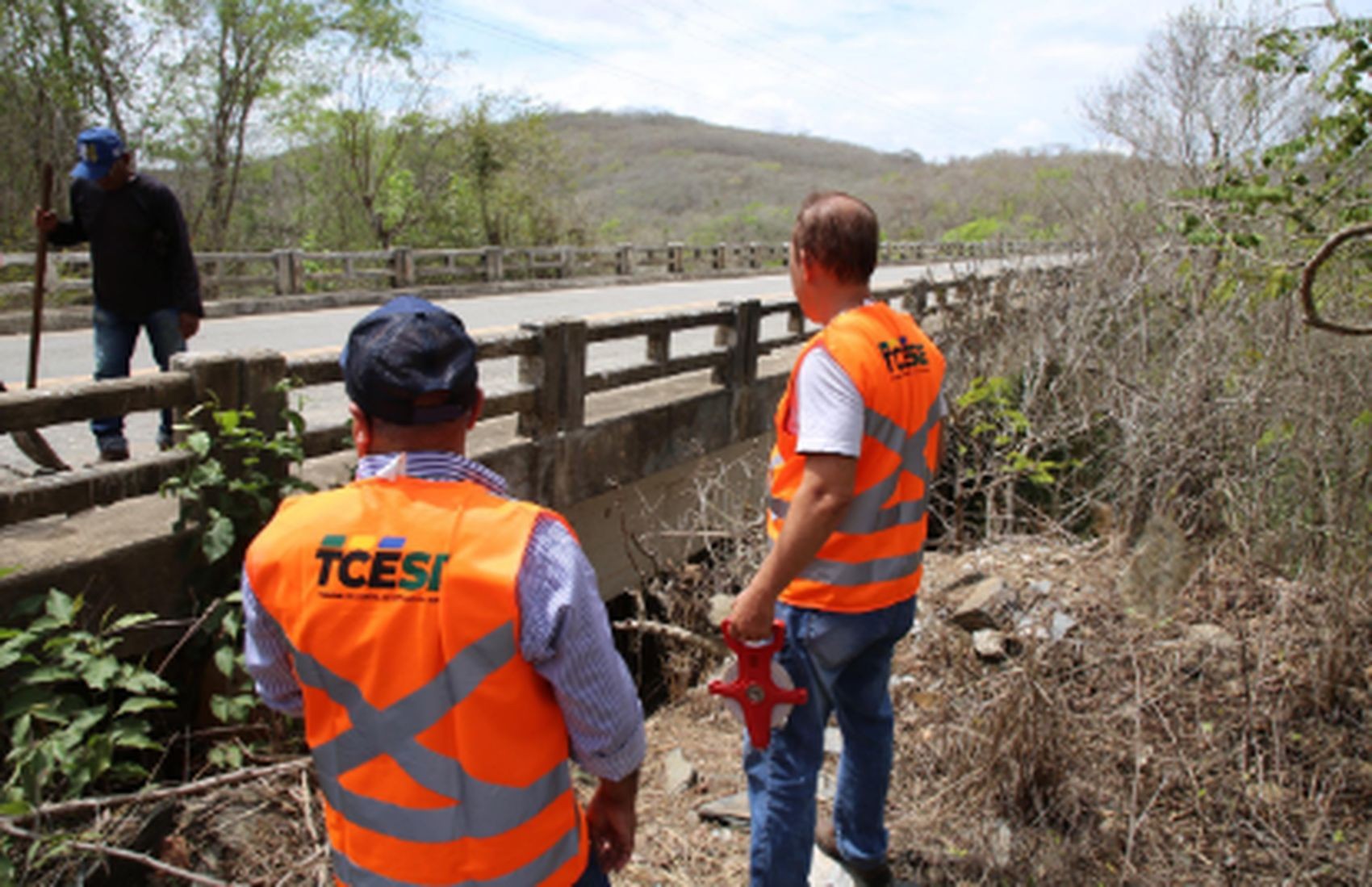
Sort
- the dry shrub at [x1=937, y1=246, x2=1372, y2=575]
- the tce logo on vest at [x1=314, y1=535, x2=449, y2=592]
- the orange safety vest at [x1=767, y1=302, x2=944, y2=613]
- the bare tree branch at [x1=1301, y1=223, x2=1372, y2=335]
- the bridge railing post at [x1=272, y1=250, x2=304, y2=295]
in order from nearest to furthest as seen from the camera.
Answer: the tce logo on vest at [x1=314, y1=535, x2=449, y2=592] < the bare tree branch at [x1=1301, y1=223, x2=1372, y2=335] < the orange safety vest at [x1=767, y1=302, x2=944, y2=613] < the dry shrub at [x1=937, y1=246, x2=1372, y2=575] < the bridge railing post at [x1=272, y1=250, x2=304, y2=295]

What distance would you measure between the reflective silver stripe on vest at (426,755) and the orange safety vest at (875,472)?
1.19 meters

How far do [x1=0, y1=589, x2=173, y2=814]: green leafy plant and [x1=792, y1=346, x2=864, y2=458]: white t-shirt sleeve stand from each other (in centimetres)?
209

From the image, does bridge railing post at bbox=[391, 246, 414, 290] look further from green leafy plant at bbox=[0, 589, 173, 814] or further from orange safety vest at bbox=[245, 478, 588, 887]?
orange safety vest at bbox=[245, 478, 588, 887]

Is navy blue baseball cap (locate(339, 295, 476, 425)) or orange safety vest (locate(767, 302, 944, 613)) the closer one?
navy blue baseball cap (locate(339, 295, 476, 425))

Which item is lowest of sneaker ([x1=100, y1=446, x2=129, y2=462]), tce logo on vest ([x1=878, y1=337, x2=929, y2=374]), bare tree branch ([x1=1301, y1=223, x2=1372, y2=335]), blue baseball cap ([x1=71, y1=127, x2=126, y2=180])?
sneaker ([x1=100, y1=446, x2=129, y2=462])

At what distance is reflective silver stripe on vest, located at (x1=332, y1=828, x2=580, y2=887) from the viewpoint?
5.61ft

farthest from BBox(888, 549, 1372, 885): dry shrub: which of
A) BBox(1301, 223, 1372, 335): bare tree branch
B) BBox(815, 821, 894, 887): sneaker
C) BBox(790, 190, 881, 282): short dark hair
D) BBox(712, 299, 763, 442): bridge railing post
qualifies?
BBox(712, 299, 763, 442): bridge railing post

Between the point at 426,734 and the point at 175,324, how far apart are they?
4797mm

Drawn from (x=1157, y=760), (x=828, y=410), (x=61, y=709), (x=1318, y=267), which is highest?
(x=1318, y=267)

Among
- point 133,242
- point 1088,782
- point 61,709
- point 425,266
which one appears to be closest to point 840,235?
point 1088,782

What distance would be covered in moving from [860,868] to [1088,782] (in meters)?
0.93

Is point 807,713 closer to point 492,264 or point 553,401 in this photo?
point 553,401

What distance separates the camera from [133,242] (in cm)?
547

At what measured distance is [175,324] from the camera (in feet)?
18.6
